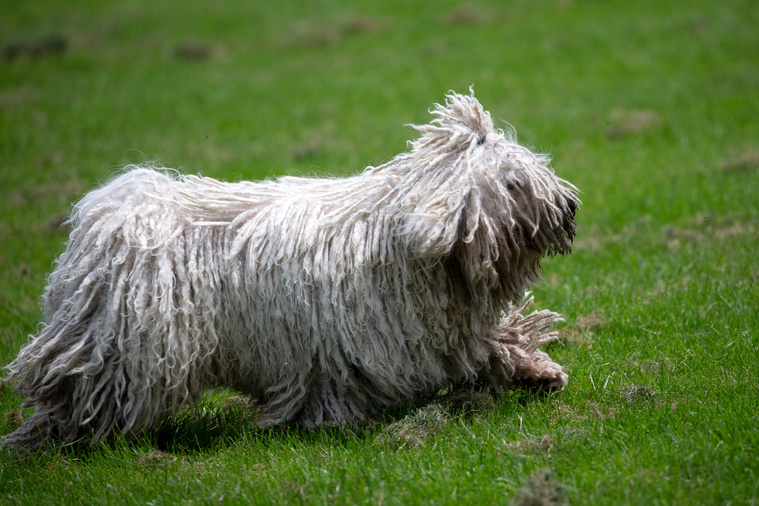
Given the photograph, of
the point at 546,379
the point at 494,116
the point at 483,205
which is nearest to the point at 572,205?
the point at 483,205

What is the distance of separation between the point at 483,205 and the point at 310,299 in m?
1.13

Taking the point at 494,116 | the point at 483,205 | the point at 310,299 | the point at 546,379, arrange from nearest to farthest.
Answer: the point at 483,205 → the point at 310,299 → the point at 546,379 → the point at 494,116

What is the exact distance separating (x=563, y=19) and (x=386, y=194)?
47.1 ft

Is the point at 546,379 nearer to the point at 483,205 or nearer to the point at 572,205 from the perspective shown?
the point at 572,205

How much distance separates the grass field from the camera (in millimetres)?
3990

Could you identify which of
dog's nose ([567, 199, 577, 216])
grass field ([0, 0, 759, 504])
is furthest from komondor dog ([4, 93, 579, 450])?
grass field ([0, 0, 759, 504])

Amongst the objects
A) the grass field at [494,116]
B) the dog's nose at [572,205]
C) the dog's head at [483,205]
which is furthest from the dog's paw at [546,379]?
the dog's nose at [572,205]

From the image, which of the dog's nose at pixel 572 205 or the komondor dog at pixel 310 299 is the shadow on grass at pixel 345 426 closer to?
the komondor dog at pixel 310 299

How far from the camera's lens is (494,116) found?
12289 millimetres

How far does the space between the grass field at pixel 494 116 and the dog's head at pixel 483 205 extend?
909 millimetres

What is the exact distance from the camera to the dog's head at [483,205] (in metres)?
4.23

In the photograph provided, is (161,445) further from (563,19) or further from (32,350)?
(563,19)

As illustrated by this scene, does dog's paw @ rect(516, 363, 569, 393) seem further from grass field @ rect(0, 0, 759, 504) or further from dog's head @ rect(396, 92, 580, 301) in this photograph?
dog's head @ rect(396, 92, 580, 301)

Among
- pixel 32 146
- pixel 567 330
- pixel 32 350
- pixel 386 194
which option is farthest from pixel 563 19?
pixel 32 350
